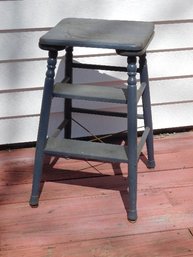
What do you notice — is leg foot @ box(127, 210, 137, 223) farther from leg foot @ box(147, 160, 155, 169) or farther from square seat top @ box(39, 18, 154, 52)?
square seat top @ box(39, 18, 154, 52)

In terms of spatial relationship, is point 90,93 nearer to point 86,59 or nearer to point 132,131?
point 132,131

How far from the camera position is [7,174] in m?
2.41

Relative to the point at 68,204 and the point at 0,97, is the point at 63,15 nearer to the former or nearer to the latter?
the point at 0,97

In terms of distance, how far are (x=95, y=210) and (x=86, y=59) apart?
896 millimetres

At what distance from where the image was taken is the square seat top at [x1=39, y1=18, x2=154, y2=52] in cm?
177

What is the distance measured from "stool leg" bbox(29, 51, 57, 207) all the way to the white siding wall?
60 cm

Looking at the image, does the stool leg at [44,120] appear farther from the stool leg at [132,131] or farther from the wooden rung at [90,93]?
the stool leg at [132,131]

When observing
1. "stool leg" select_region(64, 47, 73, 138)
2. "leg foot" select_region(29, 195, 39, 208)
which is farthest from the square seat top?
"leg foot" select_region(29, 195, 39, 208)

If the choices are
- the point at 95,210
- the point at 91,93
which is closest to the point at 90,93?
the point at 91,93

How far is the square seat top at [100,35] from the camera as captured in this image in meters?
1.77

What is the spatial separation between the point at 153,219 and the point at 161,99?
36.8 inches

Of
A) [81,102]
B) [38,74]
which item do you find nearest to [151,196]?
[81,102]

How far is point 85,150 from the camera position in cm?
199

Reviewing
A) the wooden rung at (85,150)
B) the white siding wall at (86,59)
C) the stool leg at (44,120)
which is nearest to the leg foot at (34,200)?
the stool leg at (44,120)
